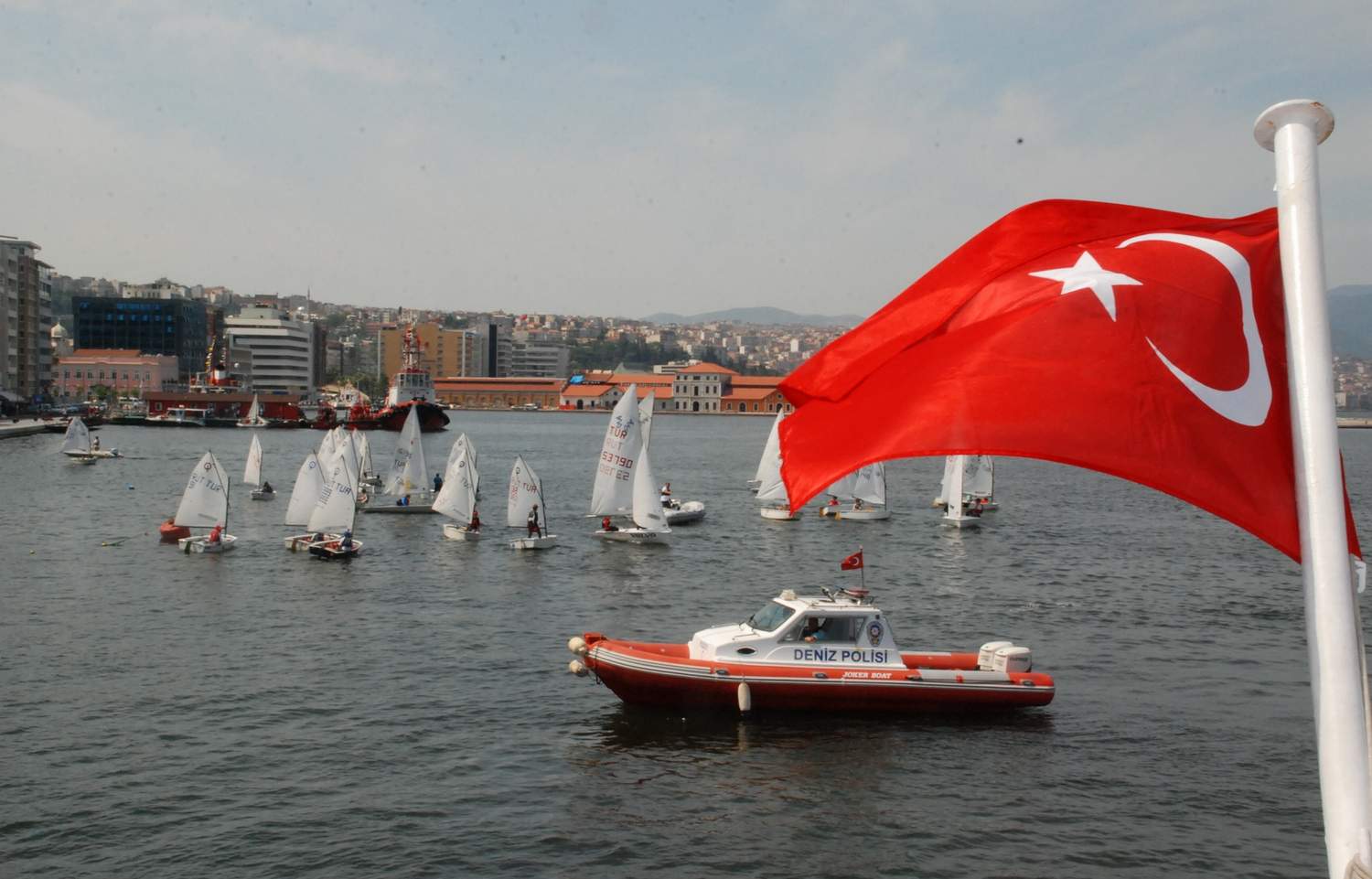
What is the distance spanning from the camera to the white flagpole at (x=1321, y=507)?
560 cm

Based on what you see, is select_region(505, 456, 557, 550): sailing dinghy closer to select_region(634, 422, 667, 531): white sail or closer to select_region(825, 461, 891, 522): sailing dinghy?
select_region(634, 422, 667, 531): white sail

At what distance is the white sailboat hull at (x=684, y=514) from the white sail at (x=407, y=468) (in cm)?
1403

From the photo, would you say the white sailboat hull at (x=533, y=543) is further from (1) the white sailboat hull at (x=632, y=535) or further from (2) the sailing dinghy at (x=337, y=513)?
(2) the sailing dinghy at (x=337, y=513)

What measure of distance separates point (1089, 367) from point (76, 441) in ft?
351

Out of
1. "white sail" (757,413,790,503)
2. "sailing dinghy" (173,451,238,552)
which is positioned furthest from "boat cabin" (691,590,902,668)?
"white sail" (757,413,790,503)

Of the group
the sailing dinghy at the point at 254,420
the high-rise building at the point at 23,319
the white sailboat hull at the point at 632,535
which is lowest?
the white sailboat hull at the point at 632,535

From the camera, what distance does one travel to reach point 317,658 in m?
32.5

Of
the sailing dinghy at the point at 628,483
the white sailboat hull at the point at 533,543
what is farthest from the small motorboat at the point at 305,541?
the sailing dinghy at the point at 628,483

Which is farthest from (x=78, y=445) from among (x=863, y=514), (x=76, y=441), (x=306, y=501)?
(x=863, y=514)

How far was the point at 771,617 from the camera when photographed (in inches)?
1077

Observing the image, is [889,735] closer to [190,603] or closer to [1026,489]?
[190,603]

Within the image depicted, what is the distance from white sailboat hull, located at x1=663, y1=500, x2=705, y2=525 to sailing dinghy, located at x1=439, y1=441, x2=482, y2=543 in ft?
39.4

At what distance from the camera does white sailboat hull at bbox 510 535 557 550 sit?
170ft

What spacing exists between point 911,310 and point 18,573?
45800 mm
